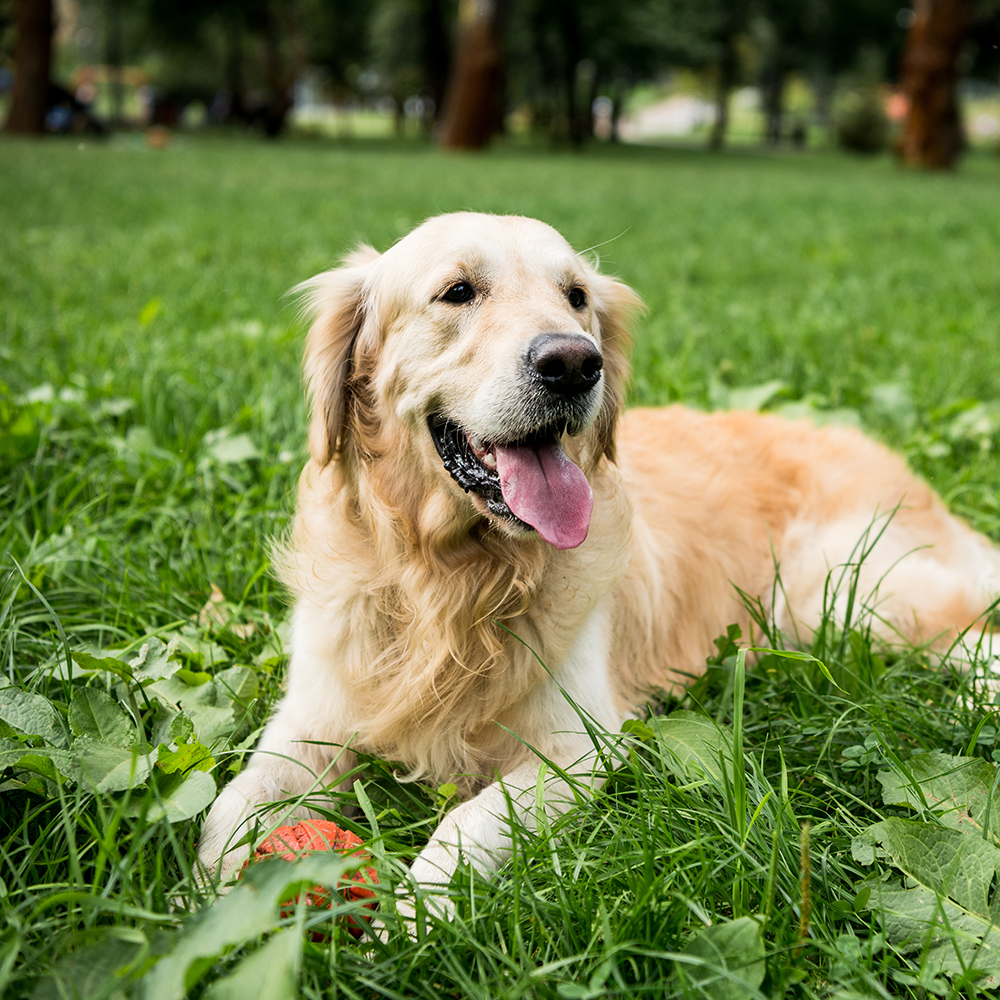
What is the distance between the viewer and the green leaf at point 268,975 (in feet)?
3.84

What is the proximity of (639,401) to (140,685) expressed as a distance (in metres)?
2.93

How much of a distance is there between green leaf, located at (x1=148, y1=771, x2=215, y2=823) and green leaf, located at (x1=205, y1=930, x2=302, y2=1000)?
0.43m

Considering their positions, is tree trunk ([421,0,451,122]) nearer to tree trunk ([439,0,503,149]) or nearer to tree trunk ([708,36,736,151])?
tree trunk ([708,36,736,151])

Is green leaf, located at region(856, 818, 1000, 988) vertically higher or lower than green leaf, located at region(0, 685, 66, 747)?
lower

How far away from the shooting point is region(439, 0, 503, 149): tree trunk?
21.3 meters

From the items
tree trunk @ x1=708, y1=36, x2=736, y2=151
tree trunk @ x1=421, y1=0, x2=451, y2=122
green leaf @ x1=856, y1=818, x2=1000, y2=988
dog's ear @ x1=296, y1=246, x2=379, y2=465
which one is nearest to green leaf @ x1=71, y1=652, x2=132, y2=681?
dog's ear @ x1=296, y1=246, x2=379, y2=465

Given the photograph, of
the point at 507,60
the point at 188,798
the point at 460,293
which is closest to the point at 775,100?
the point at 507,60

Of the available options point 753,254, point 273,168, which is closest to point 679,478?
point 753,254

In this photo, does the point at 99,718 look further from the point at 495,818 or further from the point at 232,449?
the point at 232,449

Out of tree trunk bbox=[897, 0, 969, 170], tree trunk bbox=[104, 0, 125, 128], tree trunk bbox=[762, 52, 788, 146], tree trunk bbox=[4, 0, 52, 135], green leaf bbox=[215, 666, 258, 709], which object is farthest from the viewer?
tree trunk bbox=[762, 52, 788, 146]

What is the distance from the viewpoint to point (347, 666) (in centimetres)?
207

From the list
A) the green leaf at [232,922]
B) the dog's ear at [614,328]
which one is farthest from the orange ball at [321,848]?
the dog's ear at [614,328]

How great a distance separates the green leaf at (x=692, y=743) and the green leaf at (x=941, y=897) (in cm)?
31

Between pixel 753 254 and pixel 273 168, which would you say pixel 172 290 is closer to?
pixel 753 254
